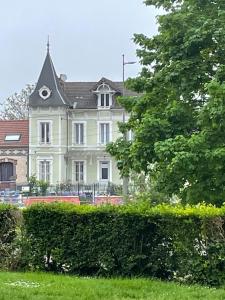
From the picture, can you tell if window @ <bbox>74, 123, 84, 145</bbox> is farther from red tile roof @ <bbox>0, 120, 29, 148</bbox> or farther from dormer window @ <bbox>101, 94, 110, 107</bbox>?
red tile roof @ <bbox>0, 120, 29, 148</bbox>

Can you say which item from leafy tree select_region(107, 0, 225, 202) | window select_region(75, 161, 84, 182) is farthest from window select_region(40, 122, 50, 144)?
leafy tree select_region(107, 0, 225, 202)

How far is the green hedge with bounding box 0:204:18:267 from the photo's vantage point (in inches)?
427

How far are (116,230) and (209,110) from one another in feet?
16.9

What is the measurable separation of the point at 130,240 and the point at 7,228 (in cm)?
267

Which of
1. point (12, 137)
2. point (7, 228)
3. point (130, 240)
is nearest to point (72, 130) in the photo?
point (12, 137)

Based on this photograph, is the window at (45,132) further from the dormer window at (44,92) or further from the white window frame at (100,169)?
the white window frame at (100,169)

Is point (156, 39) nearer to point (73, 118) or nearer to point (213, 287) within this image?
point (213, 287)

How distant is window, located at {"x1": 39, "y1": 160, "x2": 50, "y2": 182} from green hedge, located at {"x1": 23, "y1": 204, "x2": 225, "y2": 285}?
142 ft

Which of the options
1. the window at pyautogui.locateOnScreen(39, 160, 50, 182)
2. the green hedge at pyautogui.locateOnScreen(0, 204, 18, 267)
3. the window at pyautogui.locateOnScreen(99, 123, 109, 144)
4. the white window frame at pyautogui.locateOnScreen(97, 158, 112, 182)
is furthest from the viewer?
the window at pyautogui.locateOnScreen(99, 123, 109, 144)

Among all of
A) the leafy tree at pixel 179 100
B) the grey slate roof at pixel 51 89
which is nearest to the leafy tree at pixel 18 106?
the grey slate roof at pixel 51 89

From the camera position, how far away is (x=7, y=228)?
11.0 m

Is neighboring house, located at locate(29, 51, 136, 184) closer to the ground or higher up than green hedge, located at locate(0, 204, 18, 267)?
higher up

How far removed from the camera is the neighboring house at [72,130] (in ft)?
177

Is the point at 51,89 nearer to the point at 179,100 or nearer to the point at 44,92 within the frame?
the point at 44,92
